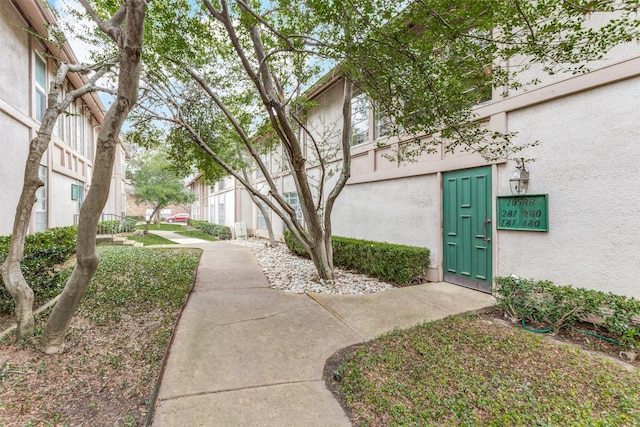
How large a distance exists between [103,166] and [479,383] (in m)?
3.99

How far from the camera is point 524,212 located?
15.0 feet

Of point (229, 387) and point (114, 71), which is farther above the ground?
point (114, 71)

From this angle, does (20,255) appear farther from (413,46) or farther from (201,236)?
(201,236)

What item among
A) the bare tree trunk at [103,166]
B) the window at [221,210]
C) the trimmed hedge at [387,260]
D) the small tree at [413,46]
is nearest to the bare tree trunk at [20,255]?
the bare tree trunk at [103,166]

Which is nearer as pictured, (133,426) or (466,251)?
(133,426)

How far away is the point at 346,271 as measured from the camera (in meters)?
7.11

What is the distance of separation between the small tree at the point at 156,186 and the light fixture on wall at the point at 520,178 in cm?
1532

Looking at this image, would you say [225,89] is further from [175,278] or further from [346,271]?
[346,271]

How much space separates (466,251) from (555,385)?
3.12 m

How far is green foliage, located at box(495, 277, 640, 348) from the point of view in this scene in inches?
127

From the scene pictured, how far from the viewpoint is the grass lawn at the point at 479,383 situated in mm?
2209

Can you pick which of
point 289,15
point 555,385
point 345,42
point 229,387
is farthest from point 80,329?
point 289,15

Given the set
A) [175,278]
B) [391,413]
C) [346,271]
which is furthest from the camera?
[346,271]

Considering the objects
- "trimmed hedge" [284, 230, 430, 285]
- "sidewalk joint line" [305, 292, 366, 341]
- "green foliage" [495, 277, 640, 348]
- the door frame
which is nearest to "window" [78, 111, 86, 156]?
"trimmed hedge" [284, 230, 430, 285]
